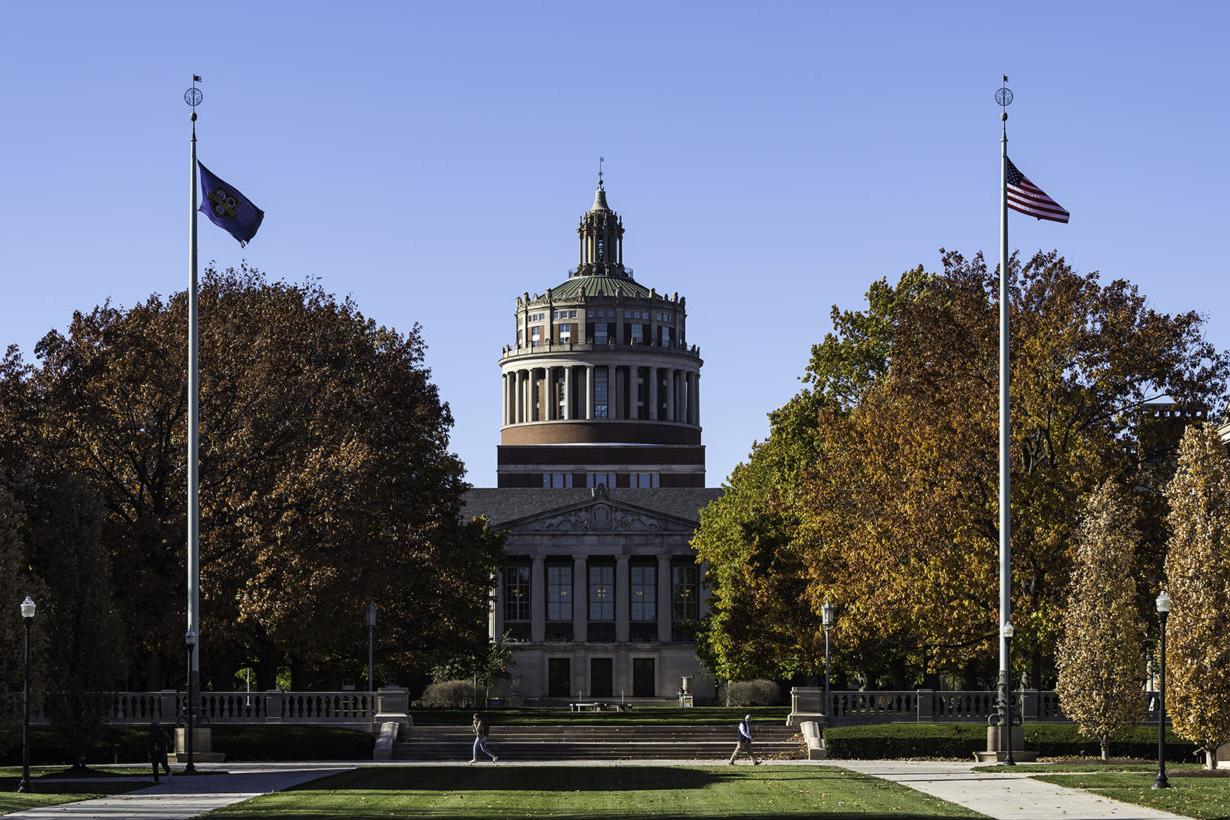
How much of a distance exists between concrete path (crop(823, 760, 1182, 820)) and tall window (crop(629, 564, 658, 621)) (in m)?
79.8

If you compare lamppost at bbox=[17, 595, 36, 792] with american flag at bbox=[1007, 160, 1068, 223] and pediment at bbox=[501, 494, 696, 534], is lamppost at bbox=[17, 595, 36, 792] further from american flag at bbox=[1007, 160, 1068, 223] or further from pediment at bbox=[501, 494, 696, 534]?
pediment at bbox=[501, 494, 696, 534]

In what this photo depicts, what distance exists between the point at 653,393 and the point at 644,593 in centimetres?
4435

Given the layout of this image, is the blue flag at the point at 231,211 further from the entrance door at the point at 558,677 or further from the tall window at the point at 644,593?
the tall window at the point at 644,593

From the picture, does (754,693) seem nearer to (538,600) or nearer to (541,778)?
(538,600)

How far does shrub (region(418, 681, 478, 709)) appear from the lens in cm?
10962

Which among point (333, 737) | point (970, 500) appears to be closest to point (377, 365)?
point (333, 737)

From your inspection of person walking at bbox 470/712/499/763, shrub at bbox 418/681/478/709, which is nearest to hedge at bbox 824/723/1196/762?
person walking at bbox 470/712/499/763

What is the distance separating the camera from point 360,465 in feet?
201

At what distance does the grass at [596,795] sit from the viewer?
35969 millimetres

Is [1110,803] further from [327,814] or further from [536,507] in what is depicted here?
[536,507]

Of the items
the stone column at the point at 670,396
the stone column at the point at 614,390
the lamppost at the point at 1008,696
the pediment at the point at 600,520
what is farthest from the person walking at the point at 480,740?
the stone column at the point at 670,396

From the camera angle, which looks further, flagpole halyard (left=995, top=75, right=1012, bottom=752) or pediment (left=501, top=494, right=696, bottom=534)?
pediment (left=501, top=494, right=696, bottom=534)

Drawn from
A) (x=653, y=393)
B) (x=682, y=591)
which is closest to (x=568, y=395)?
(x=653, y=393)

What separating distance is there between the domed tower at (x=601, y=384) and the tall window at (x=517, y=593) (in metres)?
36.4
